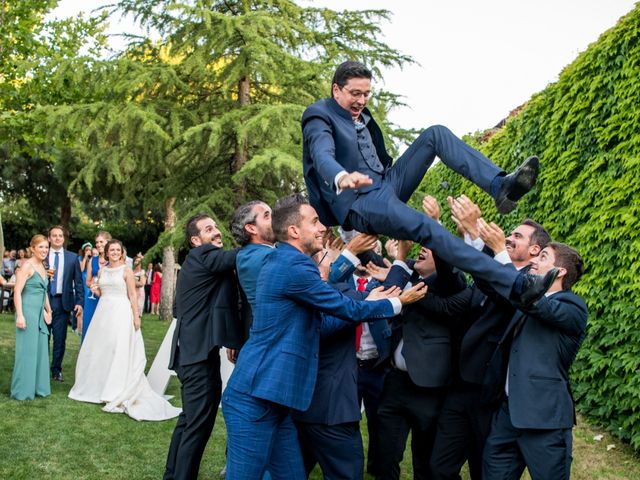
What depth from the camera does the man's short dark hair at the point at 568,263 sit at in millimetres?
4102

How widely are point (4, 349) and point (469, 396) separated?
34.7 feet

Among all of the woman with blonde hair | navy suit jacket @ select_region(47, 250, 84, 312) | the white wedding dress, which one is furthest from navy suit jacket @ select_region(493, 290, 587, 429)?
navy suit jacket @ select_region(47, 250, 84, 312)

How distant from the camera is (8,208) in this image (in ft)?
100

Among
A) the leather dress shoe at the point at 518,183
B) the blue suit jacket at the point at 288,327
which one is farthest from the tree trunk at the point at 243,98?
the leather dress shoe at the point at 518,183

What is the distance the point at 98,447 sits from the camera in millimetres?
6668

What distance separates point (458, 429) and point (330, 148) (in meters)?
2.16

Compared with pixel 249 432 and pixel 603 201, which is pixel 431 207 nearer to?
pixel 249 432

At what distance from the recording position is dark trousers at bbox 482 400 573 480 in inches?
149

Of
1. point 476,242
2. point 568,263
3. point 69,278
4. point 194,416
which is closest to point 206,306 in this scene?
point 194,416

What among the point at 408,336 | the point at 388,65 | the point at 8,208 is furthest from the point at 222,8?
the point at 8,208

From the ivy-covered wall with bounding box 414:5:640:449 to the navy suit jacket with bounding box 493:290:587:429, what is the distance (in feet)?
6.89

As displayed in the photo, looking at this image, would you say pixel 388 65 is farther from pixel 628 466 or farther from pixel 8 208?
pixel 8 208

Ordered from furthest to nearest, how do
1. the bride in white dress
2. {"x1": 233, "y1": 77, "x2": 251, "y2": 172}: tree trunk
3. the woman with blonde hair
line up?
{"x1": 233, "y1": 77, "x2": 251, "y2": 172}: tree trunk → the woman with blonde hair → the bride in white dress

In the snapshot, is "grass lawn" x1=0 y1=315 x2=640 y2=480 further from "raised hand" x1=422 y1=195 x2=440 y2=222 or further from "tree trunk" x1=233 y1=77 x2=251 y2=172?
"tree trunk" x1=233 y1=77 x2=251 y2=172
